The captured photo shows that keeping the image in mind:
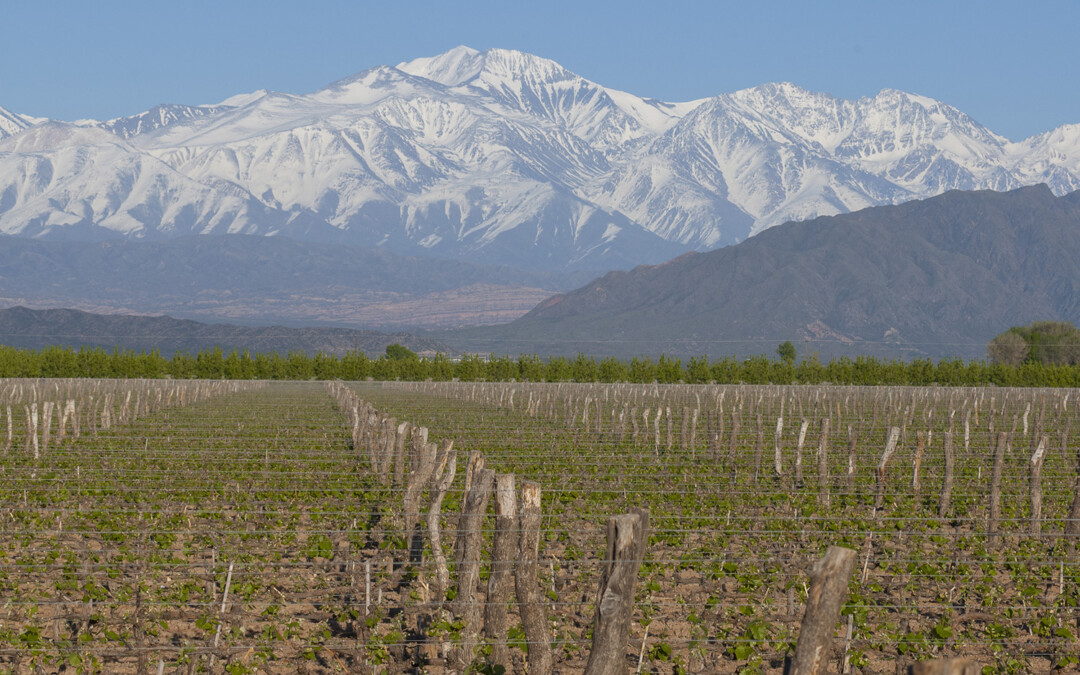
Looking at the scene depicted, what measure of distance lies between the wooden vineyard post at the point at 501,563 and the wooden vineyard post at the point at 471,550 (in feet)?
0.50

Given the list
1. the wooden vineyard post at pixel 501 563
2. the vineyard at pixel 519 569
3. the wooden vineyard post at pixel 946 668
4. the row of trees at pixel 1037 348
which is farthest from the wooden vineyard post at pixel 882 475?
the row of trees at pixel 1037 348

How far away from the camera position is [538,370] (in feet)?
393

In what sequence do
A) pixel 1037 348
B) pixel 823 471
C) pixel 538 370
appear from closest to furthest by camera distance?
1. pixel 823 471
2. pixel 538 370
3. pixel 1037 348

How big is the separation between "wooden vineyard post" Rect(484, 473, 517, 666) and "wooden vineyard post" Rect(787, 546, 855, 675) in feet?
10.0

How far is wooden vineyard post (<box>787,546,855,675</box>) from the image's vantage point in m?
7.58

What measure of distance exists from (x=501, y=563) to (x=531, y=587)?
1.46 ft

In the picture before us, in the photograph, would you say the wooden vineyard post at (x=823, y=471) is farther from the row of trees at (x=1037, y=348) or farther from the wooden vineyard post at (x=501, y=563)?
the row of trees at (x=1037, y=348)

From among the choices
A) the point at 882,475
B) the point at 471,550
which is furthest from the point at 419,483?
the point at 882,475

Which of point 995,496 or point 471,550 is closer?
point 471,550

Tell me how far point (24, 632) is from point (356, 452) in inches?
639

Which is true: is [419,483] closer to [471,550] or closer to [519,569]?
[471,550]

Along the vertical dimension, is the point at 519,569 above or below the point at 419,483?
below

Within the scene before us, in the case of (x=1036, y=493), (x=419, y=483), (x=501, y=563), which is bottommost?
(x=501, y=563)

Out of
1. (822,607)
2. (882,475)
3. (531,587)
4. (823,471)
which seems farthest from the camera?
(823,471)
